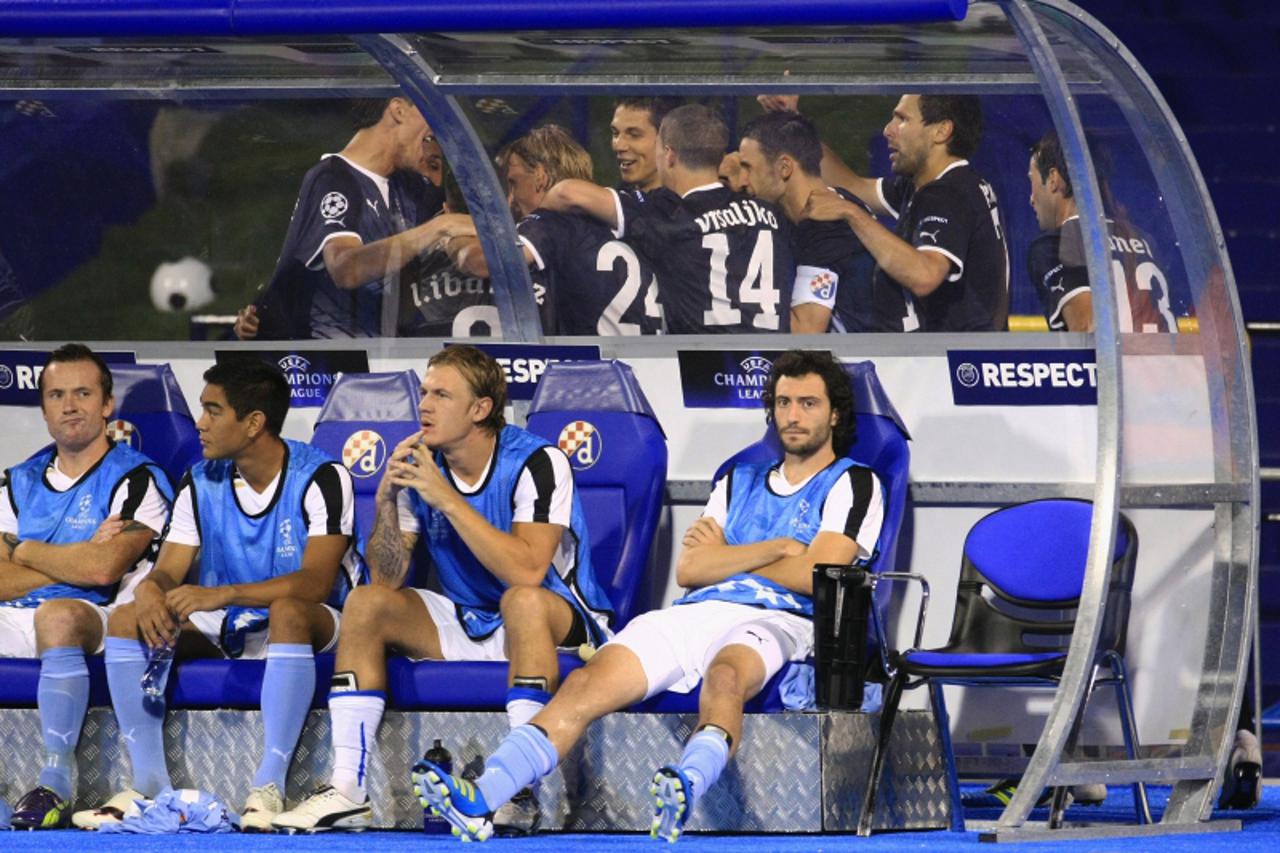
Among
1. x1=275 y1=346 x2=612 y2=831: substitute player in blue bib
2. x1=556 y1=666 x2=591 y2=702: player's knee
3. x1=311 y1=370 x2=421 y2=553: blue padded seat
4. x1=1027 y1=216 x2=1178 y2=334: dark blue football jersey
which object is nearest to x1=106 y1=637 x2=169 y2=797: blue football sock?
x1=275 y1=346 x2=612 y2=831: substitute player in blue bib

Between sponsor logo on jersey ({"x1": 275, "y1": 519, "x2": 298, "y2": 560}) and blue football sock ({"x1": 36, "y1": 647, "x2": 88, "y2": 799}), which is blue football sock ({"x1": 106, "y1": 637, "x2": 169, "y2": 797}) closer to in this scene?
blue football sock ({"x1": 36, "y1": 647, "x2": 88, "y2": 799})

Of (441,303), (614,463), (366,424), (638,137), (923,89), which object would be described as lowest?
(614,463)

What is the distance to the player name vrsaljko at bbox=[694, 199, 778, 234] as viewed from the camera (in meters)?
7.30

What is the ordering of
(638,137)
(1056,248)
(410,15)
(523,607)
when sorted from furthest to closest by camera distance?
(638,137)
(1056,248)
(523,607)
(410,15)

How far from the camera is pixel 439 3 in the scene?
5.63 m

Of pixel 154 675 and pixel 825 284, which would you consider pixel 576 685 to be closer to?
pixel 154 675

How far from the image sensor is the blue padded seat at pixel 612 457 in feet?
22.8

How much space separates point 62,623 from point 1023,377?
276 centimetres

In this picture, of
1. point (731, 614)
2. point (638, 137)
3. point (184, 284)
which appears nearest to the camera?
point (731, 614)

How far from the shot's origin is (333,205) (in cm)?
770

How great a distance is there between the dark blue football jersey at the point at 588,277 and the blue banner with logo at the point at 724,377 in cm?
17

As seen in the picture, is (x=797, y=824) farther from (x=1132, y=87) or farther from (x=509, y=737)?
(x=1132, y=87)

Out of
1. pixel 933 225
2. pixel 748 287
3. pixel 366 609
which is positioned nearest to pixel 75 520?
pixel 366 609

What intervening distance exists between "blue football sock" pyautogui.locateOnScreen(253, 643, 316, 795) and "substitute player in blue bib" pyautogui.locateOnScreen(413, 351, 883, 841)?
0.76 metres
